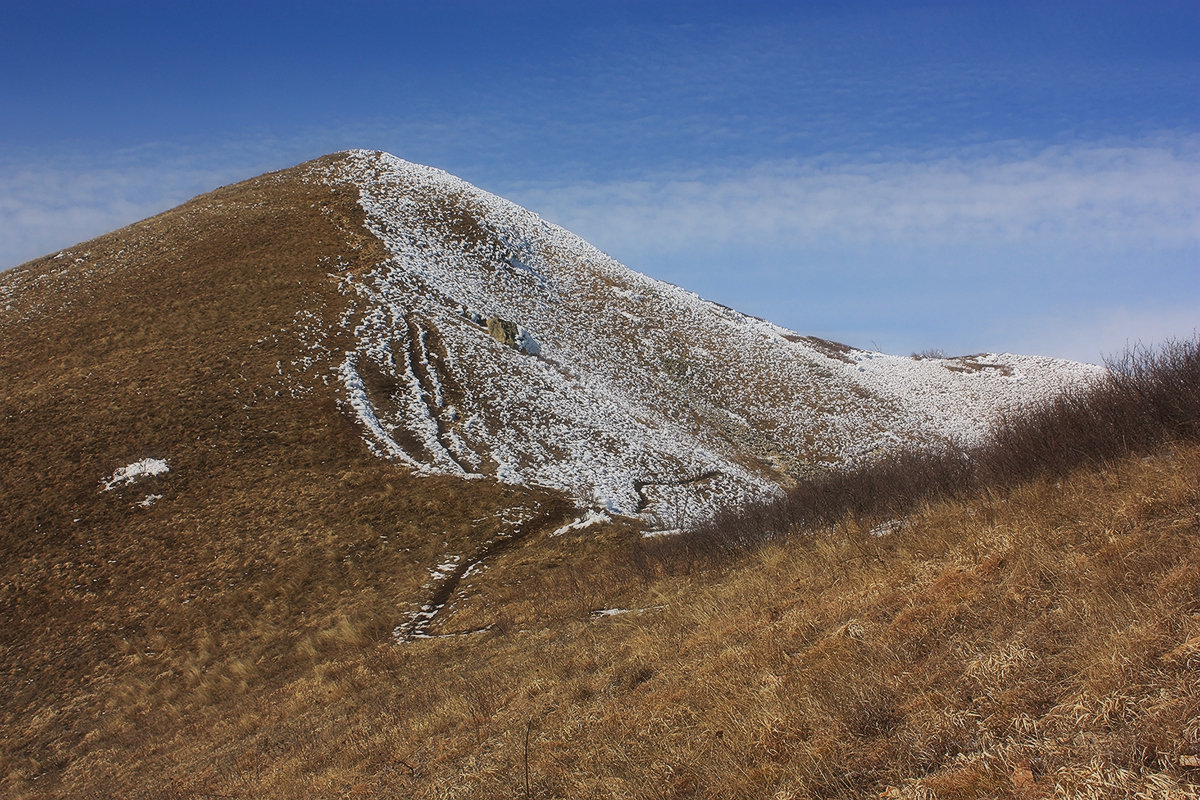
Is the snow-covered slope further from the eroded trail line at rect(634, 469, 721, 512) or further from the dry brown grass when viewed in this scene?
the dry brown grass

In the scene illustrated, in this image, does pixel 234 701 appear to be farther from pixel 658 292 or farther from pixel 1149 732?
pixel 658 292

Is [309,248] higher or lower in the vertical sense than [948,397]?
higher

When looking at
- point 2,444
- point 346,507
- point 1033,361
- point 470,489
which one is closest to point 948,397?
point 1033,361

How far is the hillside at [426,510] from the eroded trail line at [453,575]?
0.45 feet

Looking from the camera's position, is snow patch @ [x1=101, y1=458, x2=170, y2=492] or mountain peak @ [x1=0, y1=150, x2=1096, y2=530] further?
mountain peak @ [x1=0, y1=150, x2=1096, y2=530]

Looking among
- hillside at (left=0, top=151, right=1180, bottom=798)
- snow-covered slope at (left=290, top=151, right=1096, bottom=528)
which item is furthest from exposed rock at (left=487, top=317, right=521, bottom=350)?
hillside at (left=0, top=151, right=1180, bottom=798)

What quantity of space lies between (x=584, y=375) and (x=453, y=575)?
19.3 m

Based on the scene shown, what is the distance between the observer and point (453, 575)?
23.0 metres

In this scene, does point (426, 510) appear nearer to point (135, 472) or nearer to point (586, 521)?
point (586, 521)

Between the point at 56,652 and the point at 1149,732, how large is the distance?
26040 mm

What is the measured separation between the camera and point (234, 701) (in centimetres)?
1731

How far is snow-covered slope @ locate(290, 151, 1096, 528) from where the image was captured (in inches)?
1224

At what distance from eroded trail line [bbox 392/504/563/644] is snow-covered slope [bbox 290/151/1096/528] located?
2625 mm

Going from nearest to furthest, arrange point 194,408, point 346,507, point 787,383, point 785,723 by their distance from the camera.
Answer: point 785,723, point 346,507, point 194,408, point 787,383
